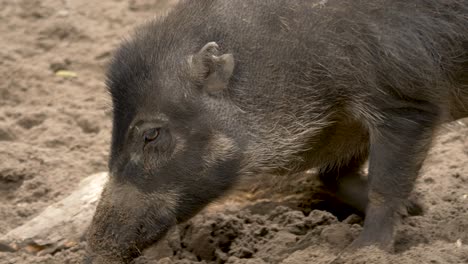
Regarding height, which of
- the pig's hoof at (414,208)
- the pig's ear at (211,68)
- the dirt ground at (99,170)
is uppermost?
the pig's ear at (211,68)

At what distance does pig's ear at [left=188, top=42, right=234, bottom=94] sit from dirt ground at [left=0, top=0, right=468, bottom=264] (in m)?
Answer: 0.69

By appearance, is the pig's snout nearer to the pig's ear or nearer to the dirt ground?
the dirt ground

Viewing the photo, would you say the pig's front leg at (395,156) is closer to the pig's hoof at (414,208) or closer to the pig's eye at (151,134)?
the pig's hoof at (414,208)

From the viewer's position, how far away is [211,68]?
5008 mm

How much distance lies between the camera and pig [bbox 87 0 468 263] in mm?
4945

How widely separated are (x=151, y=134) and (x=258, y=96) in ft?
1.91

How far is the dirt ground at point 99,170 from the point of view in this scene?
201 inches

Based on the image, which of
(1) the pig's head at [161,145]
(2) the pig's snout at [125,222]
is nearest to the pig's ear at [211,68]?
(1) the pig's head at [161,145]

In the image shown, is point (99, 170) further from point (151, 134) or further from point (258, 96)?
point (258, 96)

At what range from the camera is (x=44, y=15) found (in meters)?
8.71

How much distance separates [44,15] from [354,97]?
14.3ft

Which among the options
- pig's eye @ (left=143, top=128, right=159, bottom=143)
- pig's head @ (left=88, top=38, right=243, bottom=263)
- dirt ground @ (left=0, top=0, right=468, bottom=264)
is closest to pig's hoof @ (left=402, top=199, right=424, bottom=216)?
dirt ground @ (left=0, top=0, right=468, bottom=264)

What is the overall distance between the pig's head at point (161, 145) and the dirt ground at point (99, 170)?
0.30 meters

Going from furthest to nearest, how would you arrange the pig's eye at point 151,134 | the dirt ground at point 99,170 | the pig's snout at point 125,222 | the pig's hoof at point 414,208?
the pig's hoof at point 414,208
the dirt ground at point 99,170
the pig's eye at point 151,134
the pig's snout at point 125,222
